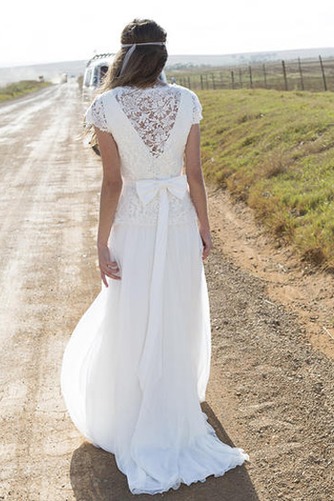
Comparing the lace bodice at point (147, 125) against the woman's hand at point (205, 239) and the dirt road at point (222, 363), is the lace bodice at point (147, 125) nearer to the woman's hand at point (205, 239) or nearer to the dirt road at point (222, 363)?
the woman's hand at point (205, 239)

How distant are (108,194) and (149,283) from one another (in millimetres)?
504

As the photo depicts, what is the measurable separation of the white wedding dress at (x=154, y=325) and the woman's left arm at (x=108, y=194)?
0.05m

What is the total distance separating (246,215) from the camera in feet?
28.5

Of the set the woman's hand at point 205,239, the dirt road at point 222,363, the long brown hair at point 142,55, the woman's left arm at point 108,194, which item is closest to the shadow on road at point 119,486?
the dirt road at point 222,363

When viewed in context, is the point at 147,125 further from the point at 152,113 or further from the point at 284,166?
the point at 284,166

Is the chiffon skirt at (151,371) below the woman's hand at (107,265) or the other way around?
below

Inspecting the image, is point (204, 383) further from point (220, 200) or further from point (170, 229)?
point (220, 200)

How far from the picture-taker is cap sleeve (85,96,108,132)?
3.10m

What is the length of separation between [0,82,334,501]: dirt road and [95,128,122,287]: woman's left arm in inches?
20.6

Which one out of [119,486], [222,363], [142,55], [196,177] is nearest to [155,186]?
[196,177]

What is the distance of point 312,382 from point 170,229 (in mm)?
1619

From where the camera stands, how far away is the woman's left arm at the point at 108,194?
10.4 ft

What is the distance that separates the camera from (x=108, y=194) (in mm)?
3264

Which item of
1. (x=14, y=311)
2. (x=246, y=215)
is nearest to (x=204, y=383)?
(x=14, y=311)
